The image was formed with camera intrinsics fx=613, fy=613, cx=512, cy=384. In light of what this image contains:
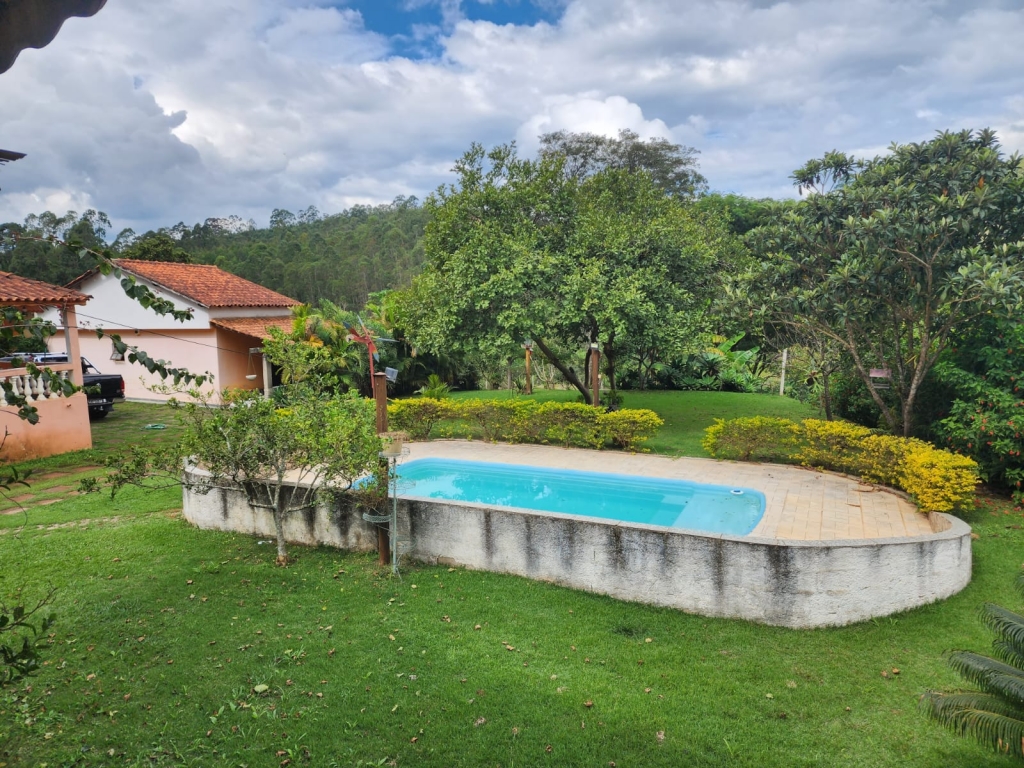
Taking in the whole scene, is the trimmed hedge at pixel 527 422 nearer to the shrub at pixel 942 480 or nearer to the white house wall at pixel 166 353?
the shrub at pixel 942 480

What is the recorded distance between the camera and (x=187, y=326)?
20750mm

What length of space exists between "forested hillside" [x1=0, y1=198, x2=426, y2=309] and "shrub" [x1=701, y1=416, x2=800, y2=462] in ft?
92.2

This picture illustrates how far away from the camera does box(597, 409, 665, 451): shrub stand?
1294 centimetres

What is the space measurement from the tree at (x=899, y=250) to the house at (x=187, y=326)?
16019mm

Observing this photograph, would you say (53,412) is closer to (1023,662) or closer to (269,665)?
(269,665)

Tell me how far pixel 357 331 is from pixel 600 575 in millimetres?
16825

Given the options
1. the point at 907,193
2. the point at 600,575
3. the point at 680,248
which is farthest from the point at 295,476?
the point at 907,193

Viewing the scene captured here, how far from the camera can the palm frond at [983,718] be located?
12.2ft

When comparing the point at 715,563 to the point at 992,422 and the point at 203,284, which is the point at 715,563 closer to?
the point at 992,422

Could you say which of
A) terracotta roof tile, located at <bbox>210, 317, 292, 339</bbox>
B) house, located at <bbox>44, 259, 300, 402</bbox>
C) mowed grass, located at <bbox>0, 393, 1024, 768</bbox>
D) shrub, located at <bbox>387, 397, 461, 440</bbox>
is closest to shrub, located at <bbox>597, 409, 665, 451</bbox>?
shrub, located at <bbox>387, 397, 461, 440</bbox>

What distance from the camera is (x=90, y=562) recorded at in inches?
305

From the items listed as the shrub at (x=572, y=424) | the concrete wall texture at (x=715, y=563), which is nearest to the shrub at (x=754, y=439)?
the shrub at (x=572, y=424)

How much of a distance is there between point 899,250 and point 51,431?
1671 cm

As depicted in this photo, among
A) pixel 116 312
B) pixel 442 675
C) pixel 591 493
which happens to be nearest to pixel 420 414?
pixel 591 493
